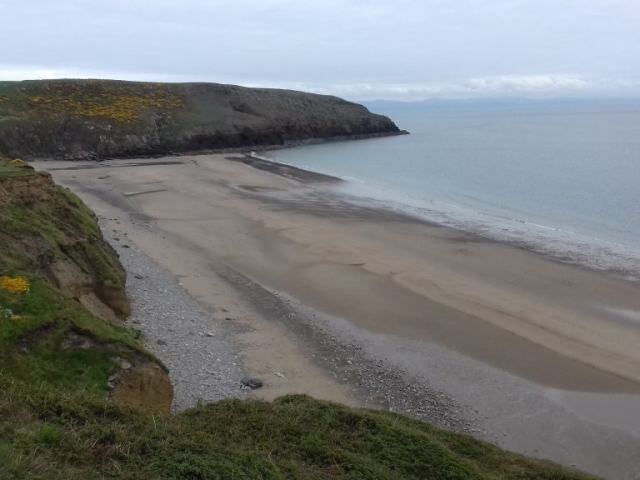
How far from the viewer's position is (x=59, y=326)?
8.15 meters

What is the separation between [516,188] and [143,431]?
37.1 m

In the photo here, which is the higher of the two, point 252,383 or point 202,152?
point 202,152

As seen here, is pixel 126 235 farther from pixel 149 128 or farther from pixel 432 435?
pixel 149 128

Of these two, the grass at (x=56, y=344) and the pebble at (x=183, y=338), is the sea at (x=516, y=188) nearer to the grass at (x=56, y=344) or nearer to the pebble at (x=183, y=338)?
the pebble at (x=183, y=338)

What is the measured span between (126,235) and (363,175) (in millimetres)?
27097

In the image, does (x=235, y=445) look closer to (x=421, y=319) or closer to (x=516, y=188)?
(x=421, y=319)

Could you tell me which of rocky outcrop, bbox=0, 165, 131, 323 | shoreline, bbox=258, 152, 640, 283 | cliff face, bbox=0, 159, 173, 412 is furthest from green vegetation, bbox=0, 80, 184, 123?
cliff face, bbox=0, 159, 173, 412

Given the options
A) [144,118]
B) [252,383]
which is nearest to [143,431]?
[252,383]

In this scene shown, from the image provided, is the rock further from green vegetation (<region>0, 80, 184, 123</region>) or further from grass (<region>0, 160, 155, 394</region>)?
green vegetation (<region>0, 80, 184, 123</region>)

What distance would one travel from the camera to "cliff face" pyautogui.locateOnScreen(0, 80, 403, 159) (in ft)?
164

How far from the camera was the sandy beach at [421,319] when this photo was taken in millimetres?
10852

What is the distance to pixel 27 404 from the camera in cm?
570

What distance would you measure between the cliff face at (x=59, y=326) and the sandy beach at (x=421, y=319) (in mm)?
2962

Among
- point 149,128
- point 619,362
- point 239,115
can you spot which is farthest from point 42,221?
point 239,115
